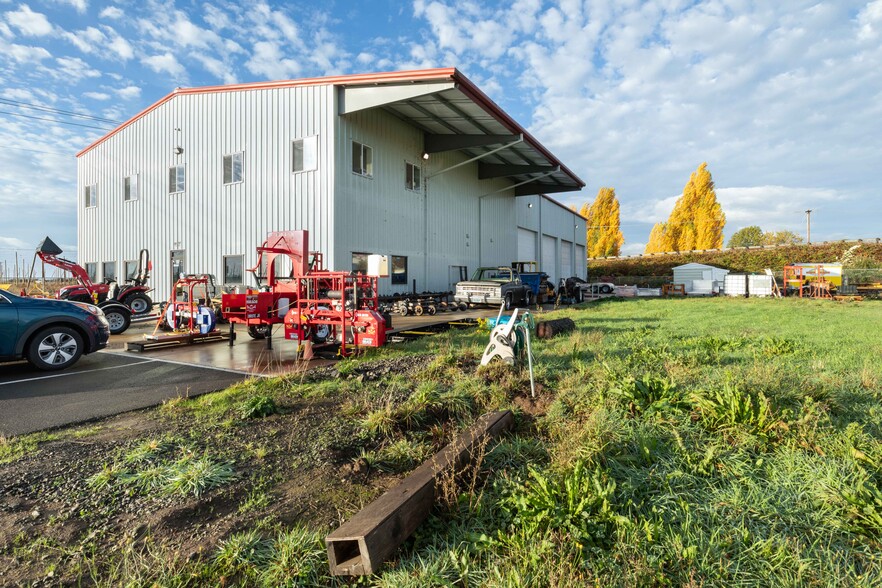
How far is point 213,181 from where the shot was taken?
17438 millimetres

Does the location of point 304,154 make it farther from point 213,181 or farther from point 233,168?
point 213,181

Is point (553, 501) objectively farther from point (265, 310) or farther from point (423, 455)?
point (265, 310)

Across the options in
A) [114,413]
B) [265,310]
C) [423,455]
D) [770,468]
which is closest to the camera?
[770,468]

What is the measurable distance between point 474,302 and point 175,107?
14.7 m

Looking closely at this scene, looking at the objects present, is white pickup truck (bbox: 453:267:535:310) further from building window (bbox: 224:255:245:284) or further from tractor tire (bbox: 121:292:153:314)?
tractor tire (bbox: 121:292:153:314)

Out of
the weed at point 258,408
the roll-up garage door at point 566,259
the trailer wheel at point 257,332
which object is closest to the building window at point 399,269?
the trailer wheel at point 257,332

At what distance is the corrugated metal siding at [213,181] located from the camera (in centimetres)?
1542

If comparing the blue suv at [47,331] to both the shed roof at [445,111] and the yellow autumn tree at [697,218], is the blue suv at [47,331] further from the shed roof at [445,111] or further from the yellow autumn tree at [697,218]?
the yellow autumn tree at [697,218]

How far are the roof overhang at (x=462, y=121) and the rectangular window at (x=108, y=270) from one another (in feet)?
46.3

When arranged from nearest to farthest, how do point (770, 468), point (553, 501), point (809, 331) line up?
1. point (553, 501)
2. point (770, 468)
3. point (809, 331)

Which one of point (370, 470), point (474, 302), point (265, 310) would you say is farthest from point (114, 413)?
point (474, 302)

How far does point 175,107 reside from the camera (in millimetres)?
18281

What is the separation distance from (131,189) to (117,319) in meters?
11.1

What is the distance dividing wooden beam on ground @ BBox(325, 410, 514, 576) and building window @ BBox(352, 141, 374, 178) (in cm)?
1437
